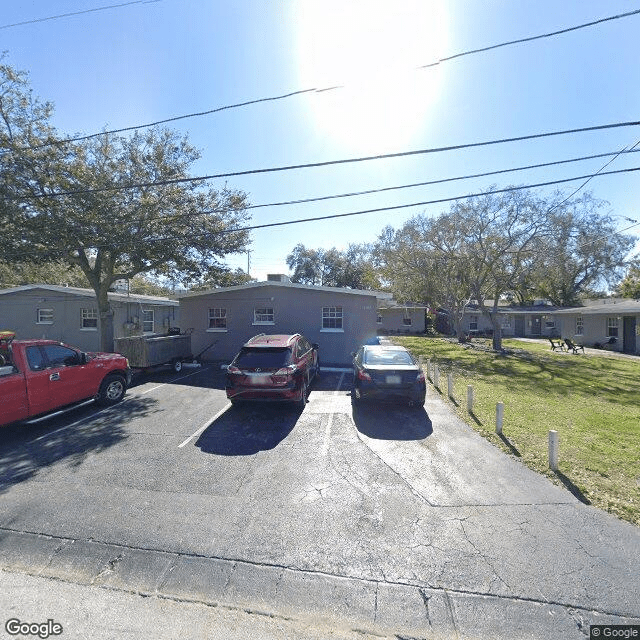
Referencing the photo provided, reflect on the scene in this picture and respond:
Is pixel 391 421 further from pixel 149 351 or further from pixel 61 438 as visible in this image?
pixel 149 351

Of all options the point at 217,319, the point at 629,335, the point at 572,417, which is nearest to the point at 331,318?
the point at 217,319

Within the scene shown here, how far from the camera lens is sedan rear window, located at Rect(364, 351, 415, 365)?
8.52 metres

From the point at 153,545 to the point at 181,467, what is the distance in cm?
185

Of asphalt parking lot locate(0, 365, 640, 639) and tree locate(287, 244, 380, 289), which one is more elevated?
tree locate(287, 244, 380, 289)

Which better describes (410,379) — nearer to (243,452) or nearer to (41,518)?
(243,452)

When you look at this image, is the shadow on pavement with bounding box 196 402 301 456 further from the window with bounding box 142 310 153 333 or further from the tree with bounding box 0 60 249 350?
the window with bounding box 142 310 153 333

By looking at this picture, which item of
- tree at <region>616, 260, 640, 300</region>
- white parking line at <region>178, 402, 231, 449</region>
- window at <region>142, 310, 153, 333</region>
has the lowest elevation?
white parking line at <region>178, 402, 231, 449</region>

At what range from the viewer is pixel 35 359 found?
676cm

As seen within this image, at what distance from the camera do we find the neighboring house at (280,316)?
1552 cm

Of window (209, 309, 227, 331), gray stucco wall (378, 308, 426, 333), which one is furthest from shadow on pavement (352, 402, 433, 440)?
gray stucco wall (378, 308, 426, 333)

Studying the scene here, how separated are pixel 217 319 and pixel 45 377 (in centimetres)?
989

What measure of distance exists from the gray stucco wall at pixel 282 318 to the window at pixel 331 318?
19 cm

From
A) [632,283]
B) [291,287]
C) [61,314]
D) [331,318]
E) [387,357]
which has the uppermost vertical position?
[632,283]

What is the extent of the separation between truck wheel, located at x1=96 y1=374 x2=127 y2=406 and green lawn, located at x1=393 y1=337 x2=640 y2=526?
8388 mm
